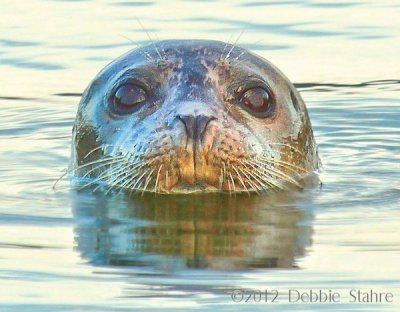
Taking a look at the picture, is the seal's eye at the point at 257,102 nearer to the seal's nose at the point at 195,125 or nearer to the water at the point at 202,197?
the water at the point at 202,197

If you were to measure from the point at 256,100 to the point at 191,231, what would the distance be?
1538 mm

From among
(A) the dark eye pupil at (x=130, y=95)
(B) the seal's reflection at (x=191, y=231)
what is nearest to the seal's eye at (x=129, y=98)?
(A) the dark eye pupil at (x=130, y=95)

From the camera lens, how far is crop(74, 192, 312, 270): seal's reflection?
802 centimetres

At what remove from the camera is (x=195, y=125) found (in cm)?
914

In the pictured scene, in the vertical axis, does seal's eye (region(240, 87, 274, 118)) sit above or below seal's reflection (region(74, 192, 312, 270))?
above

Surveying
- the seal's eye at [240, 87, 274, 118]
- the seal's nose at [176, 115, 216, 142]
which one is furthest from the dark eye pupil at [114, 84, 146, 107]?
the seal's nose at [176, 115, 216, 142]

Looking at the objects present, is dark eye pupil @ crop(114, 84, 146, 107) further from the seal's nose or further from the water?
the seal's nose

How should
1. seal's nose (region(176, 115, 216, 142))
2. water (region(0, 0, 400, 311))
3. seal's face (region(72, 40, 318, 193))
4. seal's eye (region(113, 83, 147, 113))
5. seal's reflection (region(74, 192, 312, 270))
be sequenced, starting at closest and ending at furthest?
water (region(0, 0, 400, 311)), seal's reflection (region(74, 192, 312, 270)), seal's nose (region(176, 115, 216, 142)), seal's face (region(72, 40, 318, 193)), seal's eye (region(113, 83, 147, 113))

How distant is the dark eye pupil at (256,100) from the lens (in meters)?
10.0

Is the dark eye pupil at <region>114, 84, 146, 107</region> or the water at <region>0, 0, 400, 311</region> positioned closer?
the water at <region>0, 0, 400, 311</region>

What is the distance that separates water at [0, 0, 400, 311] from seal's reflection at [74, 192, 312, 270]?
0.01 metres

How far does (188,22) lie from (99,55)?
1.25m

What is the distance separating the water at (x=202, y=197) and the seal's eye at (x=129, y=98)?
58 centimetres

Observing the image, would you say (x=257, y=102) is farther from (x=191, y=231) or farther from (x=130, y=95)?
(x=191, y=231)
